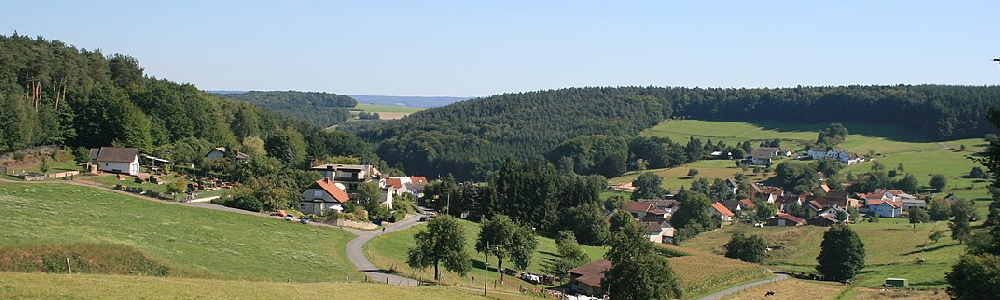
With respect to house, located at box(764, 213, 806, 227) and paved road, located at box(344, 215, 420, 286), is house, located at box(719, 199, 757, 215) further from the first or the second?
paved road, located at box(344, 215, 420, 286)

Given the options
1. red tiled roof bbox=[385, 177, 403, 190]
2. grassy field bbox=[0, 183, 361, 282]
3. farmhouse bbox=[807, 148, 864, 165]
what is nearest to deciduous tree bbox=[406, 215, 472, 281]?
grassy field bbox=[0, 183, 361, 282]

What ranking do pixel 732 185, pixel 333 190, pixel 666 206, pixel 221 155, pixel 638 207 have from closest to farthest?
pixel 333 190, pixel 221 155, pixel 638 207, pixel 666 206, pixel 732 185

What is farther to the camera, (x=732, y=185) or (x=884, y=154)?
(x=884, y=154)

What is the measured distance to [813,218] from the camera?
109875mm

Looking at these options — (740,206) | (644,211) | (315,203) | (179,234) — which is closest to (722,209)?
(740,206)

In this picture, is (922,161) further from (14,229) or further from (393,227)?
(14,229)

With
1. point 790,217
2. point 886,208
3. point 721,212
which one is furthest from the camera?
point 886,208

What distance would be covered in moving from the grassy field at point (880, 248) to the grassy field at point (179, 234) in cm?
4072

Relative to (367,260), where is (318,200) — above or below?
above

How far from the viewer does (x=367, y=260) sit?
183 ft

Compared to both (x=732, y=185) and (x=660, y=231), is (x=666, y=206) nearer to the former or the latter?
(x=660, y=231)

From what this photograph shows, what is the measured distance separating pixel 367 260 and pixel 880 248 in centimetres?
5125

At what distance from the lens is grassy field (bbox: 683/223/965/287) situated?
230ft

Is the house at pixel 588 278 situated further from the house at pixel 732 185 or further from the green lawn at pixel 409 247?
the house at pixel 732 185
